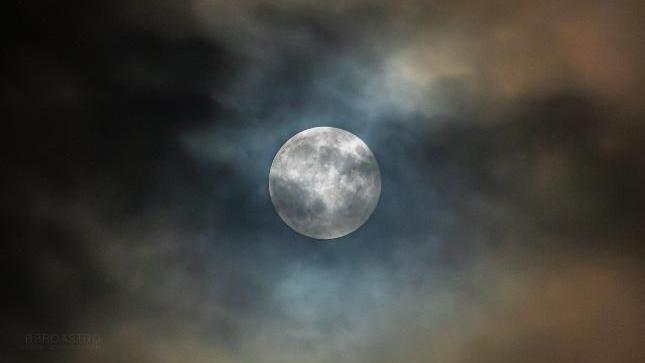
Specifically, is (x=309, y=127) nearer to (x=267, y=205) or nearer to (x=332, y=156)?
(x=332, y=156)

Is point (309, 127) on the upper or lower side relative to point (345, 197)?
upper

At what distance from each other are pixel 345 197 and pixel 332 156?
1461mm

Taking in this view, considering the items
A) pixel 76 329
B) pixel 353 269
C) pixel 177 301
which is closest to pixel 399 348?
pixel 353 269

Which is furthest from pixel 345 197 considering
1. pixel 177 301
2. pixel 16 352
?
pixel 16 352

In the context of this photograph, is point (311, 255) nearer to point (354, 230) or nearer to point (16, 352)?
point (354, 230)

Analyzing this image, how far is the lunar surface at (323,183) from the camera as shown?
1931 cm

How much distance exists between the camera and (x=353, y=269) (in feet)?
62.8

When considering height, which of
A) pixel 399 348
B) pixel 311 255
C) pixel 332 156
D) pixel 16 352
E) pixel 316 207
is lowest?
pixel 399 348

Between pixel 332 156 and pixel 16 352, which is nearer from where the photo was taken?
pixel 16 352

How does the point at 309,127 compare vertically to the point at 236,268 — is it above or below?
above

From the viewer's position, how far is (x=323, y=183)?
19.4 metres

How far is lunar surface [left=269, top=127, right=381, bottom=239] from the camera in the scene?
19312 millimetres

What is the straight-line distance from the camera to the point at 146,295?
63.1 ft

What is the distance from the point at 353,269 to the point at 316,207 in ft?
7.82
